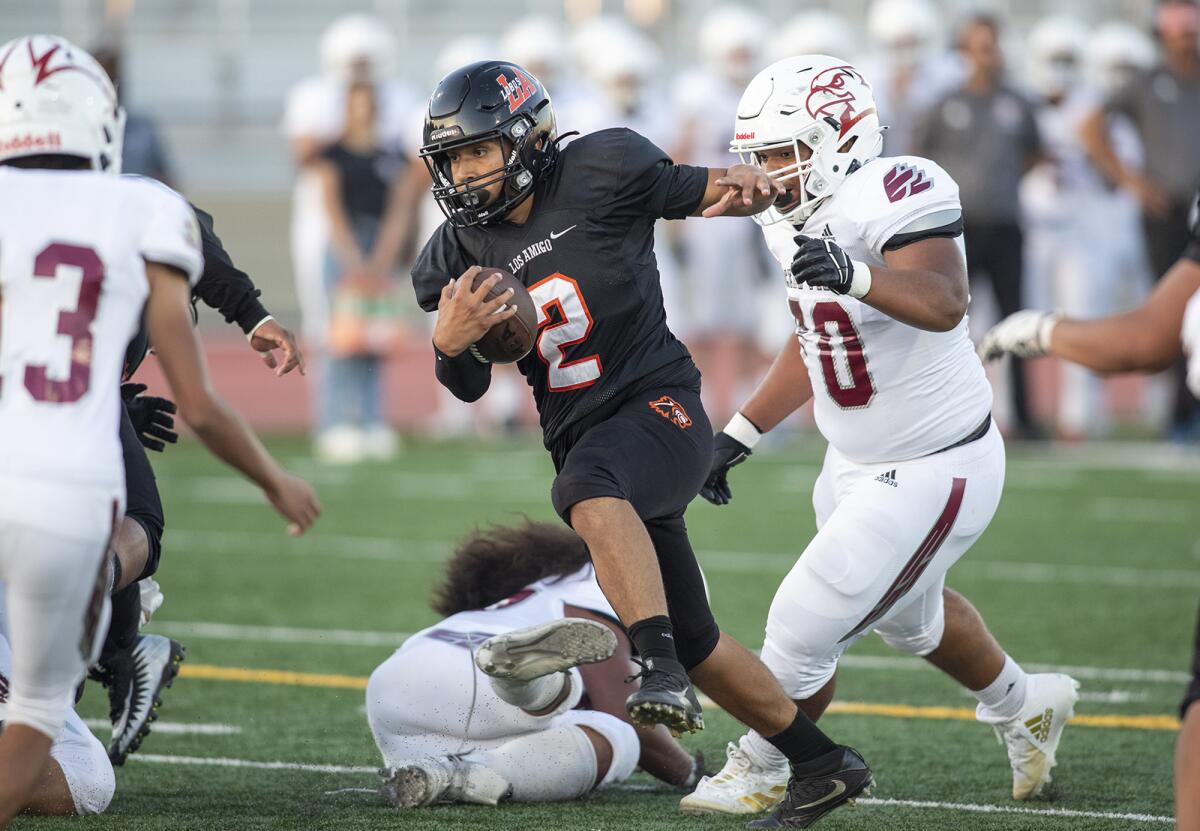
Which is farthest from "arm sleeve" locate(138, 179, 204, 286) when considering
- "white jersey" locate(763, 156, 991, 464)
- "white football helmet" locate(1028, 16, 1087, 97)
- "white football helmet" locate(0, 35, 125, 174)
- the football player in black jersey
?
"white football helmet" locate(1028, 16, 1087, 97)

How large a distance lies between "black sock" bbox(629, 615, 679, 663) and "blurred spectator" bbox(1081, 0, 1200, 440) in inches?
313

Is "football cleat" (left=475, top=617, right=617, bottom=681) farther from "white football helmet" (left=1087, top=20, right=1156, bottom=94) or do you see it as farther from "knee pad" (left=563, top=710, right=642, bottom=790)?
"white football helmet" (left=1087, top=20, right=1156, bottom=94)

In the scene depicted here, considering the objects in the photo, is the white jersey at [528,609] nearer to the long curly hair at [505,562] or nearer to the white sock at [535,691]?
the long curly hair at [505,562]

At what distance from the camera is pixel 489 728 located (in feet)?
13.3

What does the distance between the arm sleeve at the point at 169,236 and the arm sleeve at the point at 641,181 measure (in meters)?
1.09

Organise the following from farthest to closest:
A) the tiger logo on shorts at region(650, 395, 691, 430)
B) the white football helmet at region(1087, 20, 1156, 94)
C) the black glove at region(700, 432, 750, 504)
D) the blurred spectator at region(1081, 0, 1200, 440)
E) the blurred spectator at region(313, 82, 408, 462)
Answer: the white football helmet at region(1087, 20, 1156, 94) → the blurred spectator at region(313, 82, 408, 462) → the blurred spectator at region(1081, 0, 1200, 440) → the black glove at region(700, 432, 750, 504) → the tiger logo on shorts at region(650, 395, 691, 430)

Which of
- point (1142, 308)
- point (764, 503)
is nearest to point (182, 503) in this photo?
point (764, 503)

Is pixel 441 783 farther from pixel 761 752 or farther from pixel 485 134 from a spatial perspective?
pixel 485 134

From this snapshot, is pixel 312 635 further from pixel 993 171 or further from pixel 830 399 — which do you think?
pixel 993 171

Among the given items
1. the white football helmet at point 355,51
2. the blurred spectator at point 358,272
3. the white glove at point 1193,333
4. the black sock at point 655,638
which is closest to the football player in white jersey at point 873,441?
the black sock at point 655,638

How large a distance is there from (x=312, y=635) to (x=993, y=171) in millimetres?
6069

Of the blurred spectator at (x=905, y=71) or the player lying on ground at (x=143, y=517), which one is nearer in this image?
the player lying on ground at (x=143, y=517)

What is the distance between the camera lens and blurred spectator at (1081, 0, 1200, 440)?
429 inches

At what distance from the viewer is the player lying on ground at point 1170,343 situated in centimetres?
283
